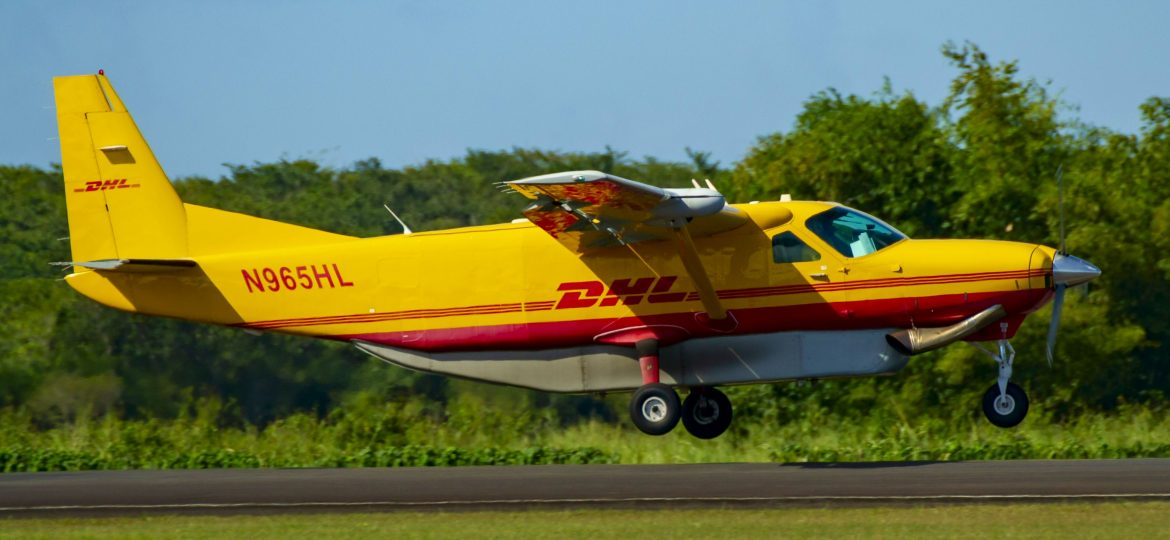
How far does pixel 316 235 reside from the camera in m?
16.8

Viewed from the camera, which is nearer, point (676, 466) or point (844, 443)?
point (676, 466)

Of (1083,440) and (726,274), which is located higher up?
(726,274)

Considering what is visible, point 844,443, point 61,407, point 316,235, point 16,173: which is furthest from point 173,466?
point 16,173

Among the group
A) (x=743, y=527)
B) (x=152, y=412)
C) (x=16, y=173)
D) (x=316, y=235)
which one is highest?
(x=16, y=173)

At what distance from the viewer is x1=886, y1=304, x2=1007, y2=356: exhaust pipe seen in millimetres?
15266

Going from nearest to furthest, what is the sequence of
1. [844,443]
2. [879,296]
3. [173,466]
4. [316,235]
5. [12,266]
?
1. [879,296]
2. [316,235]
3. [173,466]
4. [844,443]
5. [12,266]

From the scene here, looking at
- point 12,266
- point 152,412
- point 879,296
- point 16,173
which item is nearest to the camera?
point 879,296

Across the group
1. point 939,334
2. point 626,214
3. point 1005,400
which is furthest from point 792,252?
point 1005,400

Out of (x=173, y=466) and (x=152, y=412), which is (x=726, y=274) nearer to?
(x=173, y=466)

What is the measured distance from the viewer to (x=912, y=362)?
25.0 meters

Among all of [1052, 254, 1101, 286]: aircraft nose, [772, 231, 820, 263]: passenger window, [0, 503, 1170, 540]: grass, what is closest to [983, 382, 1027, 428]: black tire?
[1052, 254, 1101, 286]: aircraft nose

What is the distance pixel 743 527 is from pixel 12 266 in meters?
24.5

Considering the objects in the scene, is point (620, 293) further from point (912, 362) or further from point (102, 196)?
point (912, 362)

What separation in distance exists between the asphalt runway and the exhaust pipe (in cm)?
130
